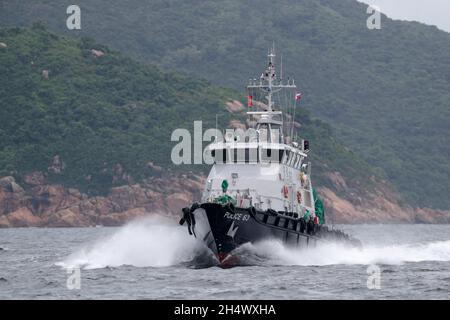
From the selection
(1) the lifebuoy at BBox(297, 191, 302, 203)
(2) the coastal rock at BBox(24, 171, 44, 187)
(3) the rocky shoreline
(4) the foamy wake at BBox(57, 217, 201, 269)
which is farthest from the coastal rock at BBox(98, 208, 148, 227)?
(1) the lifebuoy at BBox(297, 191, 302, 203)

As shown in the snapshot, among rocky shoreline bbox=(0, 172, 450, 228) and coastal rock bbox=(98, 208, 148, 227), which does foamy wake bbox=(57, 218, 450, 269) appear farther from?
rocky shoreline bbox=(0, 172, 450, 228)

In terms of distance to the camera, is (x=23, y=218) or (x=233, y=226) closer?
(x=233, y=226)

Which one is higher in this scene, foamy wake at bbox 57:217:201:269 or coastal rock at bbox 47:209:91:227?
coastal rock at bbox 47:209:91:227

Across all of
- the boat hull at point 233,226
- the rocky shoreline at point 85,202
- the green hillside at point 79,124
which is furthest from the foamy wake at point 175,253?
the green hillside at point 79,124

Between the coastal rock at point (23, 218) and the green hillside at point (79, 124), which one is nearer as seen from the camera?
the coastal rock at point (23, 218)

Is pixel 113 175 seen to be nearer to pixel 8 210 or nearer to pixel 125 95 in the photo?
pixel 8 210

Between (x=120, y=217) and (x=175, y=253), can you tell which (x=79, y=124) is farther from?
(x=175, y=253)

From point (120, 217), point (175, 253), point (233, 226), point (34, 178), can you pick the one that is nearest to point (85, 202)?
point (120, 217)

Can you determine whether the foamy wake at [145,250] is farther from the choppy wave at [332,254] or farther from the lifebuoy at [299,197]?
the lifebuoy at [299,197]

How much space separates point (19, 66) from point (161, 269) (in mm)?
140634

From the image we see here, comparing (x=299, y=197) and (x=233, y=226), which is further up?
(x=299, y=197)

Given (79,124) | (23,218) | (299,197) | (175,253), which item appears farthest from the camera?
(79,124)

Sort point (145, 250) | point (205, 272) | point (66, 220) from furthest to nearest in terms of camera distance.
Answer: point (66, 220) < point (145, 250) < point (205, 272)
